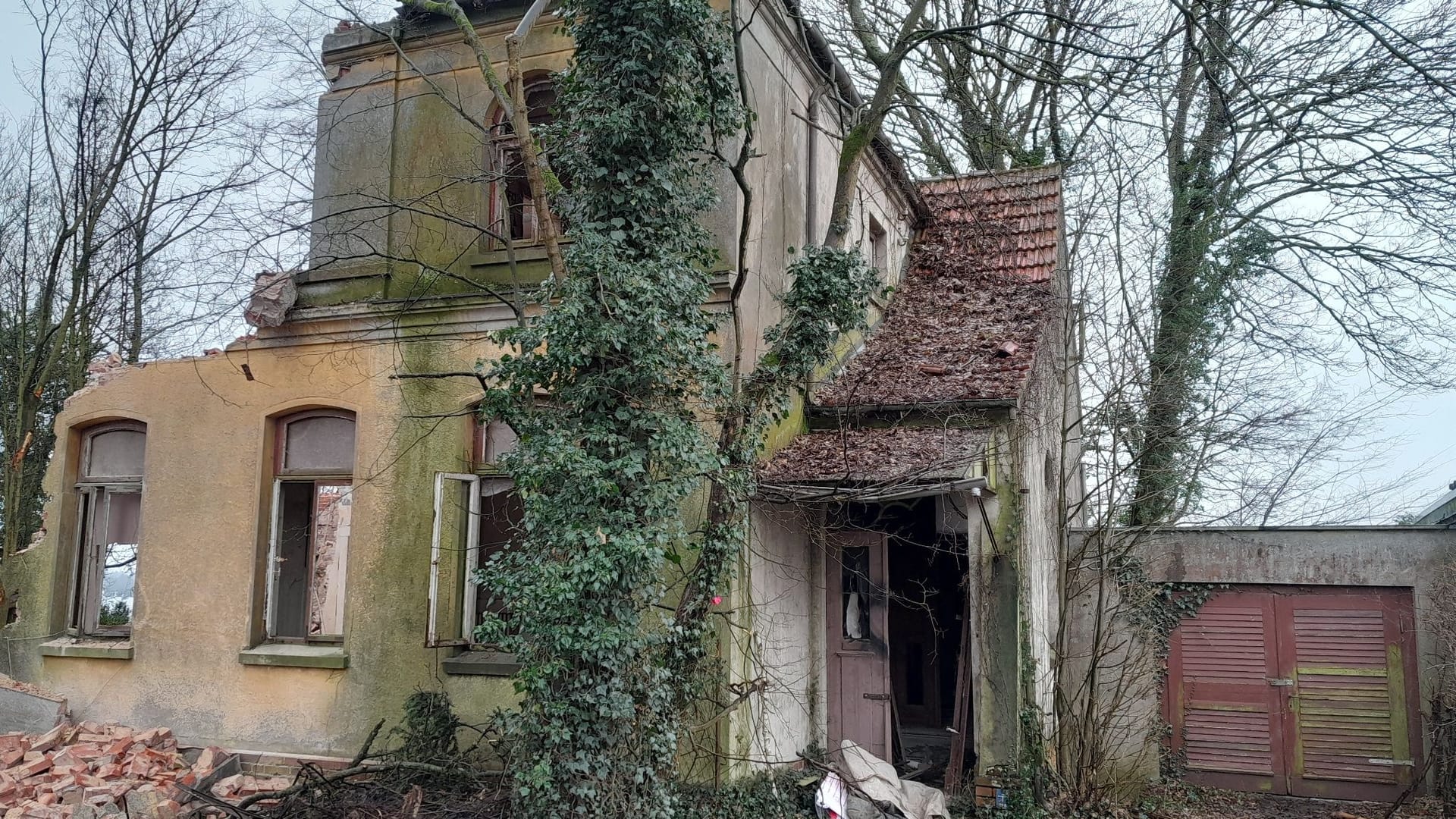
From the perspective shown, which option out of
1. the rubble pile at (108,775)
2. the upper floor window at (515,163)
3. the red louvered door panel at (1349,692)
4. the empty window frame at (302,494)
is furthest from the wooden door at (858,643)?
the rubble pile at (108,775)

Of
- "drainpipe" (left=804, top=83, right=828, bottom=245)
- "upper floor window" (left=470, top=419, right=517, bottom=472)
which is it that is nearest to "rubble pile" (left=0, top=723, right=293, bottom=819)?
"upper floor window" (left=470, top=419, right=517, bottom=472)

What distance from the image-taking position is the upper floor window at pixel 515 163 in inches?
378

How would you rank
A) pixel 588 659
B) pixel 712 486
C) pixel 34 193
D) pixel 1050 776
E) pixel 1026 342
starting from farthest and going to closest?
1. pixel 34 193
2. pixel 1026 342
3. pixel 1050 776
4. pixel 712 486
5. pixel 588 659

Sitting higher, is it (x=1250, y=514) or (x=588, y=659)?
(x=1250, y=514)

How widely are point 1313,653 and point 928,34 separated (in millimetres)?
8100

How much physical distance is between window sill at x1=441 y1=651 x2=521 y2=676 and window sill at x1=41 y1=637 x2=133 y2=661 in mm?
3656

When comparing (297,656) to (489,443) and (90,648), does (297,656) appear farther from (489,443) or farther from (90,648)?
(489,443)

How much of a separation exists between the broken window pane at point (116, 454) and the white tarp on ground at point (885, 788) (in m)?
7.78

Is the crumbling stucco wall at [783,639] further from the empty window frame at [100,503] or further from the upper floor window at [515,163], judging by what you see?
the empty window frame at [100,503]

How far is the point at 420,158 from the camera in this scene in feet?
32.7

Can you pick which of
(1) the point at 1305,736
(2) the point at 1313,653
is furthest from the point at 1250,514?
(1) the point at 1305,736

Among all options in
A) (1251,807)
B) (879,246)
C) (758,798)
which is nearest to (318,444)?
(758,798)

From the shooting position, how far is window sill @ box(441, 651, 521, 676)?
8594mm

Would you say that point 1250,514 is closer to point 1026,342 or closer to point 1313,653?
point 1313,653
